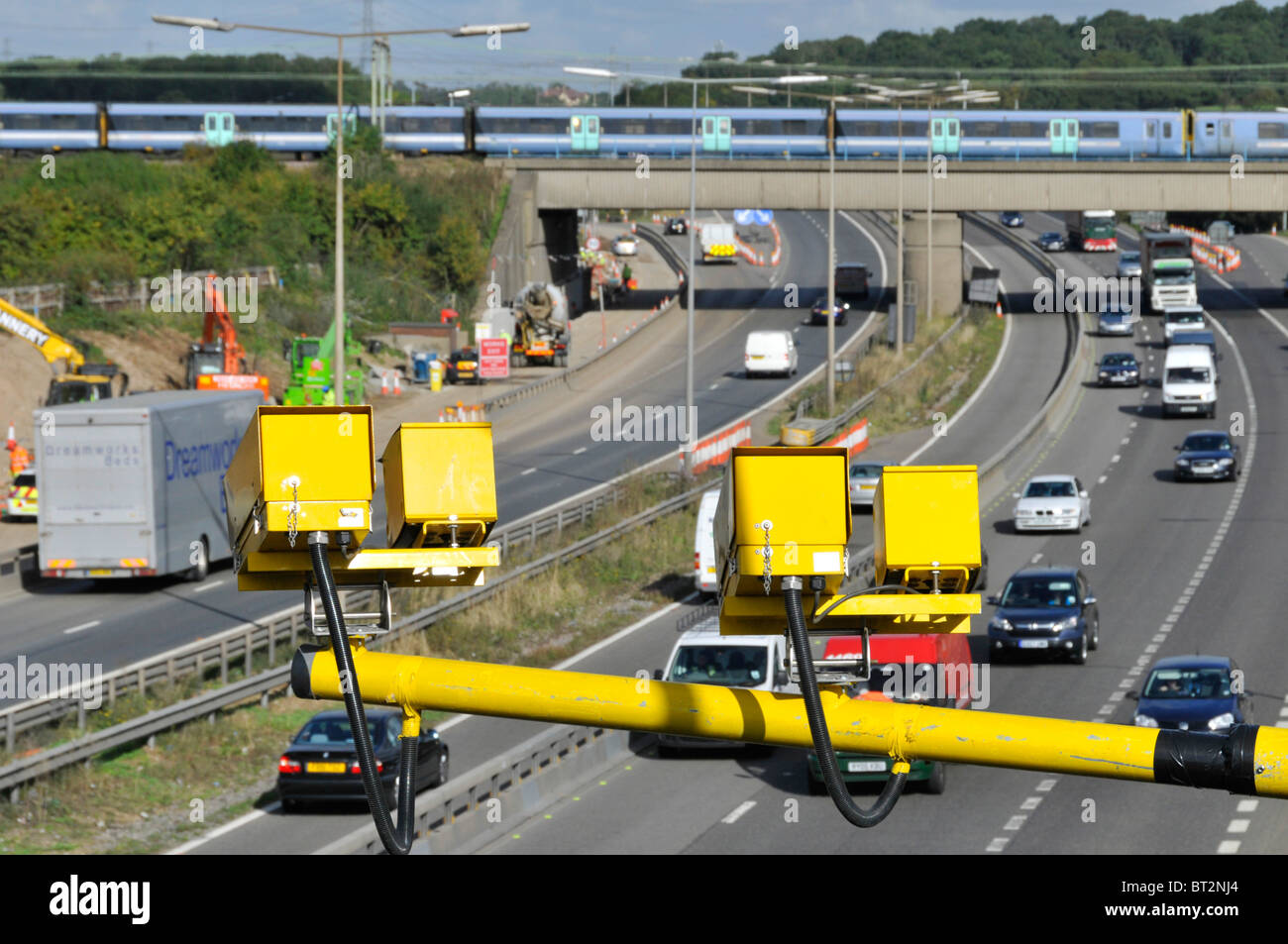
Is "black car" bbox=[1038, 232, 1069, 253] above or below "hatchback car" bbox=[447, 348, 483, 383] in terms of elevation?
above

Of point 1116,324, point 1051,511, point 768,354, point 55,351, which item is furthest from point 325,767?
point 1116,324

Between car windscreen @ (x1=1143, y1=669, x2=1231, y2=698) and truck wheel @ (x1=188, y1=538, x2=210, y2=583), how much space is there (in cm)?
1954

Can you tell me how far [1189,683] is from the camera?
2594 cm

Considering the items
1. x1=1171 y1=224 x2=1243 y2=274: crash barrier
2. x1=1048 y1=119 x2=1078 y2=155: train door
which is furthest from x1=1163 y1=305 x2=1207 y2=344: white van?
x1=1171 y1=224 x2=1243 y2=274: crash barrier

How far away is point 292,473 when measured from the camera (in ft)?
19.2

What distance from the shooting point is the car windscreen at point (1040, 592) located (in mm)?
32156

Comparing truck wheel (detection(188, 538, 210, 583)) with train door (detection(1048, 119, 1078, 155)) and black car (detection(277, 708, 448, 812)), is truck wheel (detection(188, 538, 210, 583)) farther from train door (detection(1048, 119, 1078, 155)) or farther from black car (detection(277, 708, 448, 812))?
train door (detection(1048, 119, 1078, 155))

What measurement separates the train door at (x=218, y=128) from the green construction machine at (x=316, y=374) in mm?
33064

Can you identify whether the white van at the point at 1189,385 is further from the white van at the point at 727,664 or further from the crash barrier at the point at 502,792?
the crash barrier at the point at 502,792

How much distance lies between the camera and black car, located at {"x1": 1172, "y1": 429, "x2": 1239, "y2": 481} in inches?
1923

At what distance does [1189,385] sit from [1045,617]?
29.4 meters

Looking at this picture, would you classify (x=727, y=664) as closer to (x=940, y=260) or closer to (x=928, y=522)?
(x=928, y=522)

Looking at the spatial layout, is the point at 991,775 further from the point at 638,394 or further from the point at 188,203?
the point at 188,203
